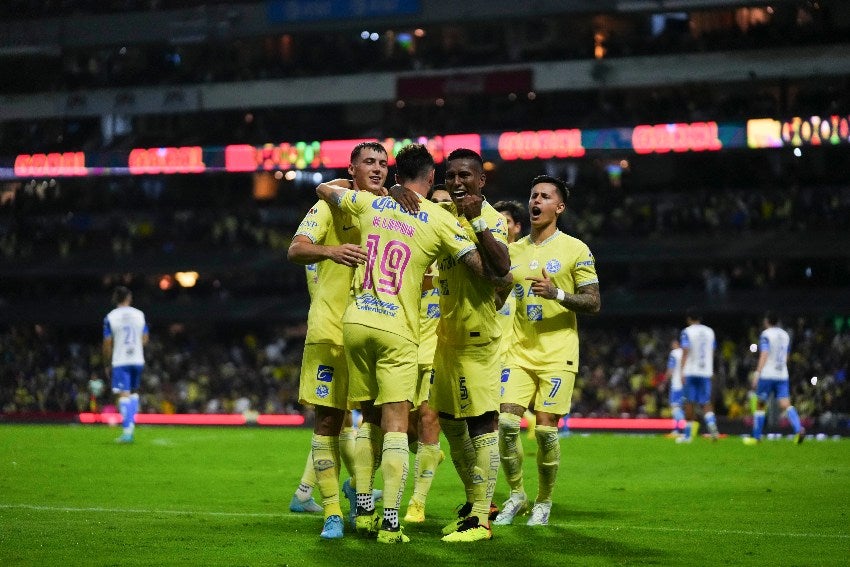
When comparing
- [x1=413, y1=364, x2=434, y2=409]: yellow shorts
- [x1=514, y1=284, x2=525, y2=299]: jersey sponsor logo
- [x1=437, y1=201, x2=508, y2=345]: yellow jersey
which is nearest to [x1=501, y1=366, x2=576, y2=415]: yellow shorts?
[x1=514, y1=284, x2=525, y2=299]: jersey sponsor logo

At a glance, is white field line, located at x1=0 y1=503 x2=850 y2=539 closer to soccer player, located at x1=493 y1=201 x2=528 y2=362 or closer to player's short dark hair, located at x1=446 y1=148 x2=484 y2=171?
soccer player, located at x1=493 y1=201 x2=528 y2=362

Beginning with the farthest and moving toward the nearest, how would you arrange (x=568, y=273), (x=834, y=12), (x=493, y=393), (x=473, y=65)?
1. (x=473, y=65)
2. (x=834, y=12)
3. (x=568, y=273)
4. (x=493, y=393)

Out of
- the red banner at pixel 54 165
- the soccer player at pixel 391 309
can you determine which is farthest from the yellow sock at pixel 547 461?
the red banner at pixel 54 165

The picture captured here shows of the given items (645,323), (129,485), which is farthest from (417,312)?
(645,323)

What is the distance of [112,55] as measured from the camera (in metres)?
49.6

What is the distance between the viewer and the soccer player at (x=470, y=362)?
30.0 feet

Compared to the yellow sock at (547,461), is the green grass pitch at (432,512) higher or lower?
lower

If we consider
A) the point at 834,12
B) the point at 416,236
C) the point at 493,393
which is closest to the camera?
the point at 416,236

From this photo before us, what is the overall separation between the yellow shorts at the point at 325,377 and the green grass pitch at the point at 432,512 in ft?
3.34

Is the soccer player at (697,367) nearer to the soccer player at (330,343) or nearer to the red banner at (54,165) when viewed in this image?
the soccer player at (330,343)

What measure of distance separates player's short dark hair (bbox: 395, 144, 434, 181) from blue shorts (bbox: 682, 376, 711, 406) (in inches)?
619

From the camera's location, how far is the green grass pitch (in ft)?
27.8

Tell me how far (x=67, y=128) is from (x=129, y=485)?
1486 inches

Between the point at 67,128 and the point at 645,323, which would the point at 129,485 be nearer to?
the point at 645,323
